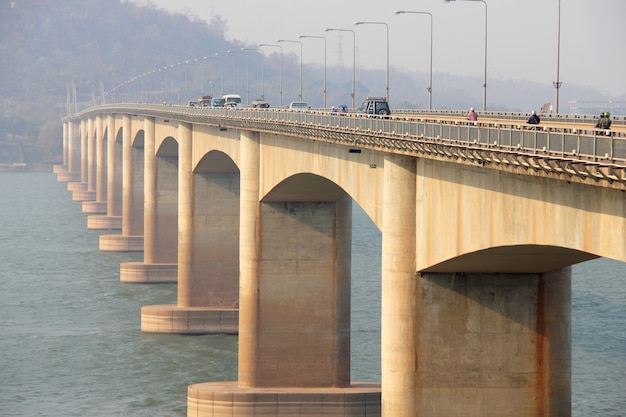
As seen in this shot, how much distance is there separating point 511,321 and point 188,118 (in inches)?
1936

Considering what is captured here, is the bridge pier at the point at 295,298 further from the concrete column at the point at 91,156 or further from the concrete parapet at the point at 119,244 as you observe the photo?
the concrete column at the point at 91,156

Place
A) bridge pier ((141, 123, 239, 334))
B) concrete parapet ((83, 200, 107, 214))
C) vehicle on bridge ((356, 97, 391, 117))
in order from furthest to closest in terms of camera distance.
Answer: concrete parapet ((83, 200, 107, 214)) < bridge pier ((141, 123, 239, 334)) < vehicle on bridge ((356, 97, 391, 117))

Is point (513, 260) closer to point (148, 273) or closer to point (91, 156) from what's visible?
point (148, 273)

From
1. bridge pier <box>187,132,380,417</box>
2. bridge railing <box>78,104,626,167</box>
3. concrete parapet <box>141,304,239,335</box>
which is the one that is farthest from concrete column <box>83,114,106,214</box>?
bridge railing <box>78,104,626,167</box>

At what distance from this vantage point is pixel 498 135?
31.7m

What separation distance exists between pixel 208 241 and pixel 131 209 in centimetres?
3889

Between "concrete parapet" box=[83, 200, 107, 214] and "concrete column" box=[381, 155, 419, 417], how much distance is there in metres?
120

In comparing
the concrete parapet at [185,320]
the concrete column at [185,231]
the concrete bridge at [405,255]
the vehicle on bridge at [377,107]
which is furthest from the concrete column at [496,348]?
the concrete column at [185,231]

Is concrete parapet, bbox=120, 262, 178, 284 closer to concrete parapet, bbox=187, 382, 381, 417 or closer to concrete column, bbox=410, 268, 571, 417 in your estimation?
concrete parapet, bbox=187, 382, 381, 417

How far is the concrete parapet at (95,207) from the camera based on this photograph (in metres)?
157

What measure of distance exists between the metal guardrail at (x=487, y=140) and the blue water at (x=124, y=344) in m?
14.3

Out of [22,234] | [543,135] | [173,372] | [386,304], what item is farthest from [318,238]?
[22,234]

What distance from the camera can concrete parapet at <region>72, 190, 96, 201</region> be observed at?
17812cm

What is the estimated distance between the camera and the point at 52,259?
111 m
